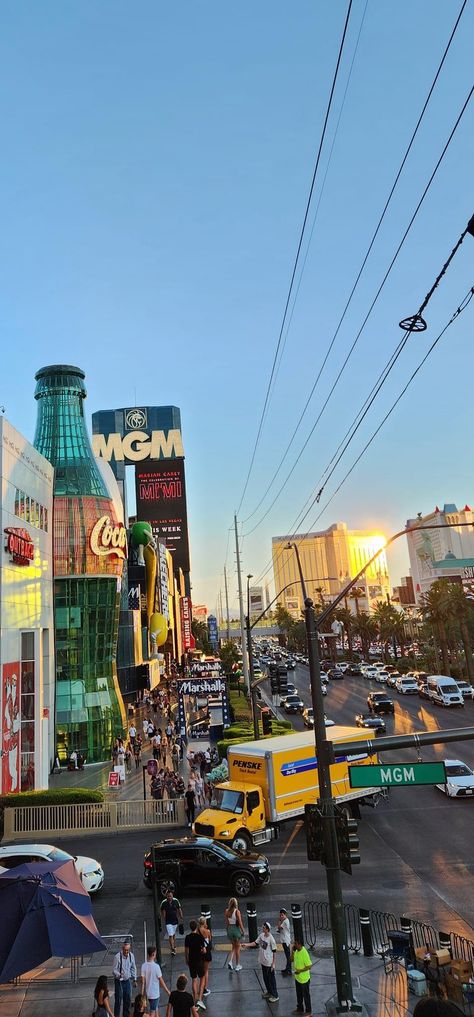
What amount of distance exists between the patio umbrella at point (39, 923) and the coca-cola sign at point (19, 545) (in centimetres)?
1932

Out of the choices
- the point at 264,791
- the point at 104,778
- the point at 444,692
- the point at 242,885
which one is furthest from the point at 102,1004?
the point at 444,692

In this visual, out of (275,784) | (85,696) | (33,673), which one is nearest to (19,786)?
(33,673)

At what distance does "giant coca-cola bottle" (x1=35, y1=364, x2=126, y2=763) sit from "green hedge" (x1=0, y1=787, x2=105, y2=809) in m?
12.2

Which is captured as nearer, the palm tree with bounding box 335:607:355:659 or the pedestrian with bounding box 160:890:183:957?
the pedestrian with bounding box 160:890:183:957

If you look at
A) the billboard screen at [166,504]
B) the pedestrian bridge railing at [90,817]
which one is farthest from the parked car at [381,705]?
the billboard screen at [166,504]

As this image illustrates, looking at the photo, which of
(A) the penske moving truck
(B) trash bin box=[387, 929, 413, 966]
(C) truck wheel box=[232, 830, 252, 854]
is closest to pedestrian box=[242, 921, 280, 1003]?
(B) trash bin box=[387, 929, 413, 966]

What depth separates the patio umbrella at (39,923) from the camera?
10336 millimetres

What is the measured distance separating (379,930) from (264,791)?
7530 millimetres

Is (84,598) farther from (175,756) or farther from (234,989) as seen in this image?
(234,989)

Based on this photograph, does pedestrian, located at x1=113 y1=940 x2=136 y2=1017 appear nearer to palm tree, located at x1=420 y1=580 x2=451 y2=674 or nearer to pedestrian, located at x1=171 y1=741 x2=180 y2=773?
pedestrian, located at x1=171 y1=741 x2=180 y2=773

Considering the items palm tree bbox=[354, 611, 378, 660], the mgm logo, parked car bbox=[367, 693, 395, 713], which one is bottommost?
parked car bbox=[367, 693, 395, 713]

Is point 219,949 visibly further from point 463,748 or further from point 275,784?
point 463,748

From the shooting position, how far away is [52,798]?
25.0m

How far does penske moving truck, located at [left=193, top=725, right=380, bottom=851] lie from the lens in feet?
66.0
